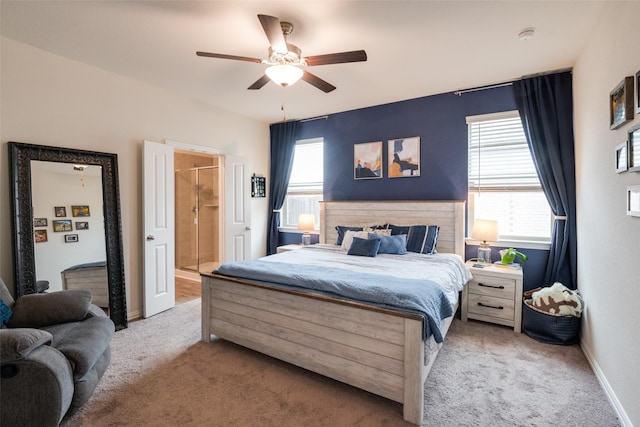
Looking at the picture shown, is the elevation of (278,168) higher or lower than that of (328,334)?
higher

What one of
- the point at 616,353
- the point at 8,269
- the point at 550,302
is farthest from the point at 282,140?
the point at 616,353

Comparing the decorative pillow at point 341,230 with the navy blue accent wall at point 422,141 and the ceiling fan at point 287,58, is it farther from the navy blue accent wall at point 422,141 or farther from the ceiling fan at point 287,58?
the ceiling fan at point 287,58

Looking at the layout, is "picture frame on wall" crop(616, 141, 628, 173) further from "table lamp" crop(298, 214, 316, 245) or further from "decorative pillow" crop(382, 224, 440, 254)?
"table lamp" crop(298, 214, 316, 245)

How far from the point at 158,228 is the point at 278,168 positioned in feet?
7.13

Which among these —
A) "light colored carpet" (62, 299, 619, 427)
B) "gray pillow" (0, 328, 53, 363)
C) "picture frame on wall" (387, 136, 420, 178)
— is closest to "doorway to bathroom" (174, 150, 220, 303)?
"light colored carpet" (62, 299, 619, 427)

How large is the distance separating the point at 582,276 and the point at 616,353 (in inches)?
42.9

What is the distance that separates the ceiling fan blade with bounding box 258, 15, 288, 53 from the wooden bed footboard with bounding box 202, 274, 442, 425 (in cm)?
179

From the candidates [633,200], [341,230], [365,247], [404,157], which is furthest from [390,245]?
[633,200]

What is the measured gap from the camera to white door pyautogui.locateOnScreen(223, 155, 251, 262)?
443cm

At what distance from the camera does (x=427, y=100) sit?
3.86 metres

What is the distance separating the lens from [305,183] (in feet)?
16.6

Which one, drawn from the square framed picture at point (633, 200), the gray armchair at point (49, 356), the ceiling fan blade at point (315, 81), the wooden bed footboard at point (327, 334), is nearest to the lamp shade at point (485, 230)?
the square framed picture at point (633, 200)

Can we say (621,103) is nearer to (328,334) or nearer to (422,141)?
(422,141)

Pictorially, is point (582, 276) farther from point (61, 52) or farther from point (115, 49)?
point (61, 52)
